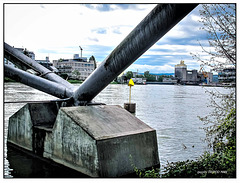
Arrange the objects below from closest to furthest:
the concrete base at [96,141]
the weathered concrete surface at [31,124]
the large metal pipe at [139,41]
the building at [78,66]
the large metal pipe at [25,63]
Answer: the large metal pipe at [139,41], the concrete base at [96,141], the weathered concrete surface at [31,124], the large metal pipe at [25,63], the building at [78,66]

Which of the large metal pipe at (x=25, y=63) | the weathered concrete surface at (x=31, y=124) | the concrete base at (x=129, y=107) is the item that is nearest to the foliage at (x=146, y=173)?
the weathered concrete surface at (x=31, y=124)

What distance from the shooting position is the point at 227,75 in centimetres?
605

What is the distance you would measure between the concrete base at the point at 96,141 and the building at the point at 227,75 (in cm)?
211

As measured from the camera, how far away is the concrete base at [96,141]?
614 cm

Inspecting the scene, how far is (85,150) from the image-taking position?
20.6 ft

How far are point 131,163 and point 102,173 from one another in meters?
0.82

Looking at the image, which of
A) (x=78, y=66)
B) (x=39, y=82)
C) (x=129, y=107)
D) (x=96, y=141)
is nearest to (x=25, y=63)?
(x=39, y=82)

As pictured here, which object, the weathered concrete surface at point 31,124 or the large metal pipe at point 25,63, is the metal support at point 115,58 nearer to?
the large metal pipe at point 25,63

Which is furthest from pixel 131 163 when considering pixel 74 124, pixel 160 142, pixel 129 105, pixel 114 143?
pixel 129 105

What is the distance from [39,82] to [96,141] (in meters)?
3.55

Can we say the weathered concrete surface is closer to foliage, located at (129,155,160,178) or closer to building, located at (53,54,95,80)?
foliage, located at (129,155,160,178)

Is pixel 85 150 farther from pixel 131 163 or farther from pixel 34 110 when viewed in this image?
pixel 34 110

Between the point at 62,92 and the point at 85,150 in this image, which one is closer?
the point at 85,150

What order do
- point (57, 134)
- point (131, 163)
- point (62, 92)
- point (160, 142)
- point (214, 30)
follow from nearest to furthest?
point (214, 30)
point (131, 163)
point (57, 134)
point (62, 92)
point (160, 142)
